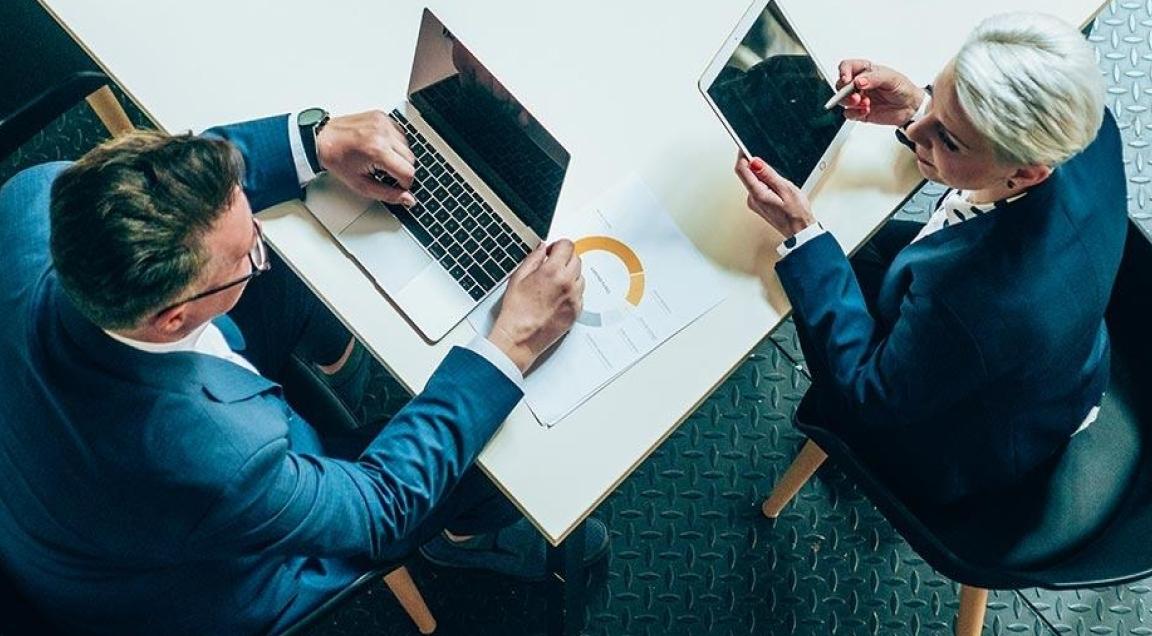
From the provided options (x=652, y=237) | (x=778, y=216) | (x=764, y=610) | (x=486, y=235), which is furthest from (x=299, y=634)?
(x=764, y=610)

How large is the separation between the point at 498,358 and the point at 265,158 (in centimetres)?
44

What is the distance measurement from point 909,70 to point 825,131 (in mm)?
209

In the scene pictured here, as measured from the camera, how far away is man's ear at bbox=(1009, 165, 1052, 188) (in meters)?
1.34

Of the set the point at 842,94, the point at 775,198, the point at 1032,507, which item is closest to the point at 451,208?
the point at 775,198

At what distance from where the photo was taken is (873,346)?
1.56 meters

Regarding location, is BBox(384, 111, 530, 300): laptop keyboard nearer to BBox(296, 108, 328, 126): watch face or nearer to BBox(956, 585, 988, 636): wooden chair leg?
BBox(296, 108, 328, 126): watch face

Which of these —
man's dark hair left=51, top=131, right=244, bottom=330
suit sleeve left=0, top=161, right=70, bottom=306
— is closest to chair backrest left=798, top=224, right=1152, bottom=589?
man's dark hair left=51, top=131, right=244, bottom=330

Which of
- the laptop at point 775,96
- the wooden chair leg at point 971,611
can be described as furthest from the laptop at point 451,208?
the wooden chair leg at point 971,611

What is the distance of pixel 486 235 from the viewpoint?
155cm

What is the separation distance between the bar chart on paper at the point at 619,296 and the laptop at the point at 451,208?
0.05m

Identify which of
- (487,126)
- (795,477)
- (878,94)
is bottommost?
(795,477)

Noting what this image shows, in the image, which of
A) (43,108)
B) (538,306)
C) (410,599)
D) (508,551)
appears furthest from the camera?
(508,551)

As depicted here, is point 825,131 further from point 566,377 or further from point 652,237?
point 566,377

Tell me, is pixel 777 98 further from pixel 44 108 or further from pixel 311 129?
pixel 44 108
